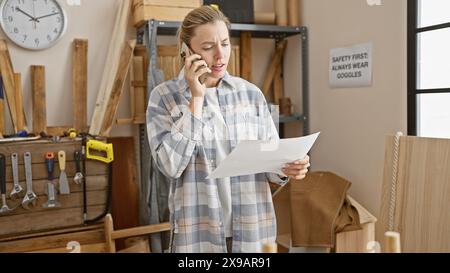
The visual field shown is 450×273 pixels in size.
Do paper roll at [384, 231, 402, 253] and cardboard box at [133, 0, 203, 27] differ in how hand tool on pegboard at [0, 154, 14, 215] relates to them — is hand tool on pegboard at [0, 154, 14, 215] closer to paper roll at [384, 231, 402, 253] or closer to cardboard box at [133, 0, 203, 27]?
cardboard box at [133, 0, 203, 27]

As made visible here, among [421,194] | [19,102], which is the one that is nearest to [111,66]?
[19,102]

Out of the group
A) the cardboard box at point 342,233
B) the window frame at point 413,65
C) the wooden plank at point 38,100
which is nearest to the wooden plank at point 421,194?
the cardboard box at point 342,233

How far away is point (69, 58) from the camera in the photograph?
235 centimetres

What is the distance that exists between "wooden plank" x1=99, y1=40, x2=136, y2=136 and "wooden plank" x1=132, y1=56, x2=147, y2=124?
0.10m

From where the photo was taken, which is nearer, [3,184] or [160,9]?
[3,184]

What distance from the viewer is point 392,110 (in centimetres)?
210

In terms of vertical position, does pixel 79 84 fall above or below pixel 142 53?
below

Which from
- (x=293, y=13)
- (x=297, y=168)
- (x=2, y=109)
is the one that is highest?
(x=293, y=13)

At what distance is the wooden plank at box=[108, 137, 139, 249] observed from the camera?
236 centimetres

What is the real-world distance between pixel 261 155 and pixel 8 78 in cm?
161

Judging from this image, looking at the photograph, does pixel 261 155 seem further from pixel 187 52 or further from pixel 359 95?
pixel 359 95

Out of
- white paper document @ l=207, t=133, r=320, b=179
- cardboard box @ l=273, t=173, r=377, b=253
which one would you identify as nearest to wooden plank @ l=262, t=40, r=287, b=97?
cardboard box @ l=273, t=173, r=377, b=253

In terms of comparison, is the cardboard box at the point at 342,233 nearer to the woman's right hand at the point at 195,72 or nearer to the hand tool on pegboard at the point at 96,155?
the hand tool on pegboard at the point at 96,155

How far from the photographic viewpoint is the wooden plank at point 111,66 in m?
2.27
